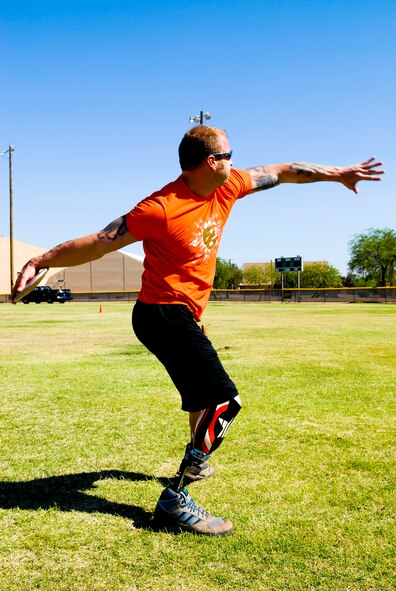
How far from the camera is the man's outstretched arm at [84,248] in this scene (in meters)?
3.03

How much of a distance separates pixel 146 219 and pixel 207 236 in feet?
1.35

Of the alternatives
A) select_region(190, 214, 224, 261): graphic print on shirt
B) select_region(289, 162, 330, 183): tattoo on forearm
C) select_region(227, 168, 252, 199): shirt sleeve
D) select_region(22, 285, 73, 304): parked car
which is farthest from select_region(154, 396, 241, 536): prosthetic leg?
select_region(22, 285, 73, 304): parked car

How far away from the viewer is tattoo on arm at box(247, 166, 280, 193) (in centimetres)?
380

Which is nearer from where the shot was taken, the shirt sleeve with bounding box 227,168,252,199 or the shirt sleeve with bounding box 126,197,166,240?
the shirt sleeve with bounding box 126,197,166,240

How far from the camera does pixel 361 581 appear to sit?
2.42 metres

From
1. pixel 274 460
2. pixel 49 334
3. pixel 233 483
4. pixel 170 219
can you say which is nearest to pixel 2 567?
A: pixel 233 483

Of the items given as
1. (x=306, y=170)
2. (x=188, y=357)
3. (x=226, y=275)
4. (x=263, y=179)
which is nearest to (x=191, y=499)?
(x=188, y=357)

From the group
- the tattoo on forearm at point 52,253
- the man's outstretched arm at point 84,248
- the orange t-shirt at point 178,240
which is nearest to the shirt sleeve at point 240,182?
the orange t-shirt at point 178,240

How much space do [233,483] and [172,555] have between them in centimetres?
103

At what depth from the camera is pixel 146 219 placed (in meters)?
3.00

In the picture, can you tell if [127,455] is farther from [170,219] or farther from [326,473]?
[170,219]

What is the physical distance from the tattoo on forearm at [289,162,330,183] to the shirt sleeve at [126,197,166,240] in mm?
1435

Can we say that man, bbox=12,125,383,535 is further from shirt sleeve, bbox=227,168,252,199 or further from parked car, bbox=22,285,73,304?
parked car, bbox=22,285,73,304

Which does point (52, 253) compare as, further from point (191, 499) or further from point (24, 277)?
point (191, 499)
